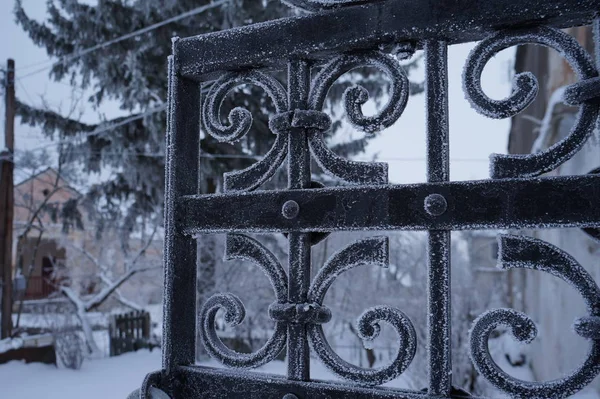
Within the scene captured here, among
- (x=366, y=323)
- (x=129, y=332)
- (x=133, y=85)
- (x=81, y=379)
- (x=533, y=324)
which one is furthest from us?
(x=129, y=332)

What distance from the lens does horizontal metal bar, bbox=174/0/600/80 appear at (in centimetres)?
104

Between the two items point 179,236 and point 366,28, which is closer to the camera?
point 366,28

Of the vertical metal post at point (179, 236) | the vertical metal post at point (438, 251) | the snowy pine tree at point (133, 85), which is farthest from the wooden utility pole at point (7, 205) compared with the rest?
the vertical metal post at point (438, 251)

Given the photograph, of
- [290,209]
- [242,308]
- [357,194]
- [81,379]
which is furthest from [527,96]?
[81,379]

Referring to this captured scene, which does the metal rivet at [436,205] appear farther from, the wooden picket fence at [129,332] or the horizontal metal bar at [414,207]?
the wooden picket fence at [129,332]

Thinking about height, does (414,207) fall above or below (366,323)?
above

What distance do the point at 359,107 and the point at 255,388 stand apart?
71 cm

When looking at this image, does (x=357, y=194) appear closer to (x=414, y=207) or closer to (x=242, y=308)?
(x=414, y=207)

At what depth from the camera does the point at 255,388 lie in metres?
1.21

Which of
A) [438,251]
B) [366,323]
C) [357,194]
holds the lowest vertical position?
[366,323]

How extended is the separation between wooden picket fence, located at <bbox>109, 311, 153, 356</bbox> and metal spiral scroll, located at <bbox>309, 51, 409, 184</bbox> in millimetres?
14198

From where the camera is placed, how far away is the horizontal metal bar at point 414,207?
3.15 feet

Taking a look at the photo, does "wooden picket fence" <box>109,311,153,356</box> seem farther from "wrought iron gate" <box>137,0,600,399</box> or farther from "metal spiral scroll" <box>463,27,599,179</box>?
"metal spiral scroll" <box>463,27,599,179</box>

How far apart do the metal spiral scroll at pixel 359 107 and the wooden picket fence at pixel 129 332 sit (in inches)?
559
